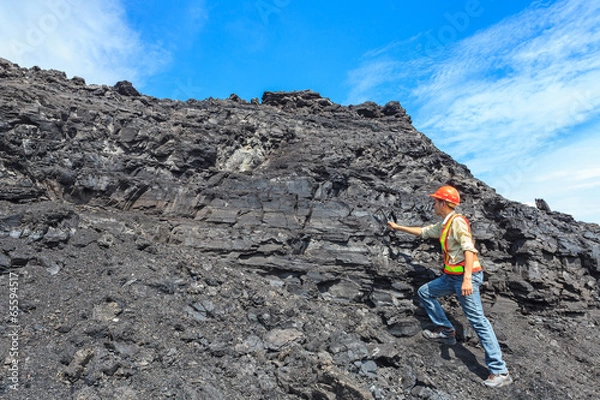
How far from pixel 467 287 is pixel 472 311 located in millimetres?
536

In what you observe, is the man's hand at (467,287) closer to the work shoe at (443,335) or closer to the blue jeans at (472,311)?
the blue jeans at (472,311)

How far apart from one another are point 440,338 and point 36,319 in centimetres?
724

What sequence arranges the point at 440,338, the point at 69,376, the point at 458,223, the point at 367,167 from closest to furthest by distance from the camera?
the point at 69,376 → the point at 458,223 → the point at 440,338 → the point at 367,167

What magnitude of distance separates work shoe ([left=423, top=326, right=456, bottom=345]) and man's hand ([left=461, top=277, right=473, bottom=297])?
1265 mm

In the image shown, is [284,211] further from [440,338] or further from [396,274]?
[440,338]

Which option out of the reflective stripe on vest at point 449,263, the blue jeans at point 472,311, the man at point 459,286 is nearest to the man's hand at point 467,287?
the man at point 459,286

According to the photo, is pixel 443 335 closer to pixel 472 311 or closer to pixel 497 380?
pixel 472 311

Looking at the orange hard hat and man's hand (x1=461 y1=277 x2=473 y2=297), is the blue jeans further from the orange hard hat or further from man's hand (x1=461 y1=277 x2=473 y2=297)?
the orange hard hat

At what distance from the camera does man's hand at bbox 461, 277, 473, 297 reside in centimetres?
593

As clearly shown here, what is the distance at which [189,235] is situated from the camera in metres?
8.84

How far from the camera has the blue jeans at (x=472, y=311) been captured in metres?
5.88

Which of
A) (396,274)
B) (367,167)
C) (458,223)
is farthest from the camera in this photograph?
(367,167)

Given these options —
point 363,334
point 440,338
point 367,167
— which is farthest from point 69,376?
point 367,167

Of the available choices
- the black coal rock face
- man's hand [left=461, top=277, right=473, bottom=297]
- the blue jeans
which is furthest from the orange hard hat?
the black coal rock face
